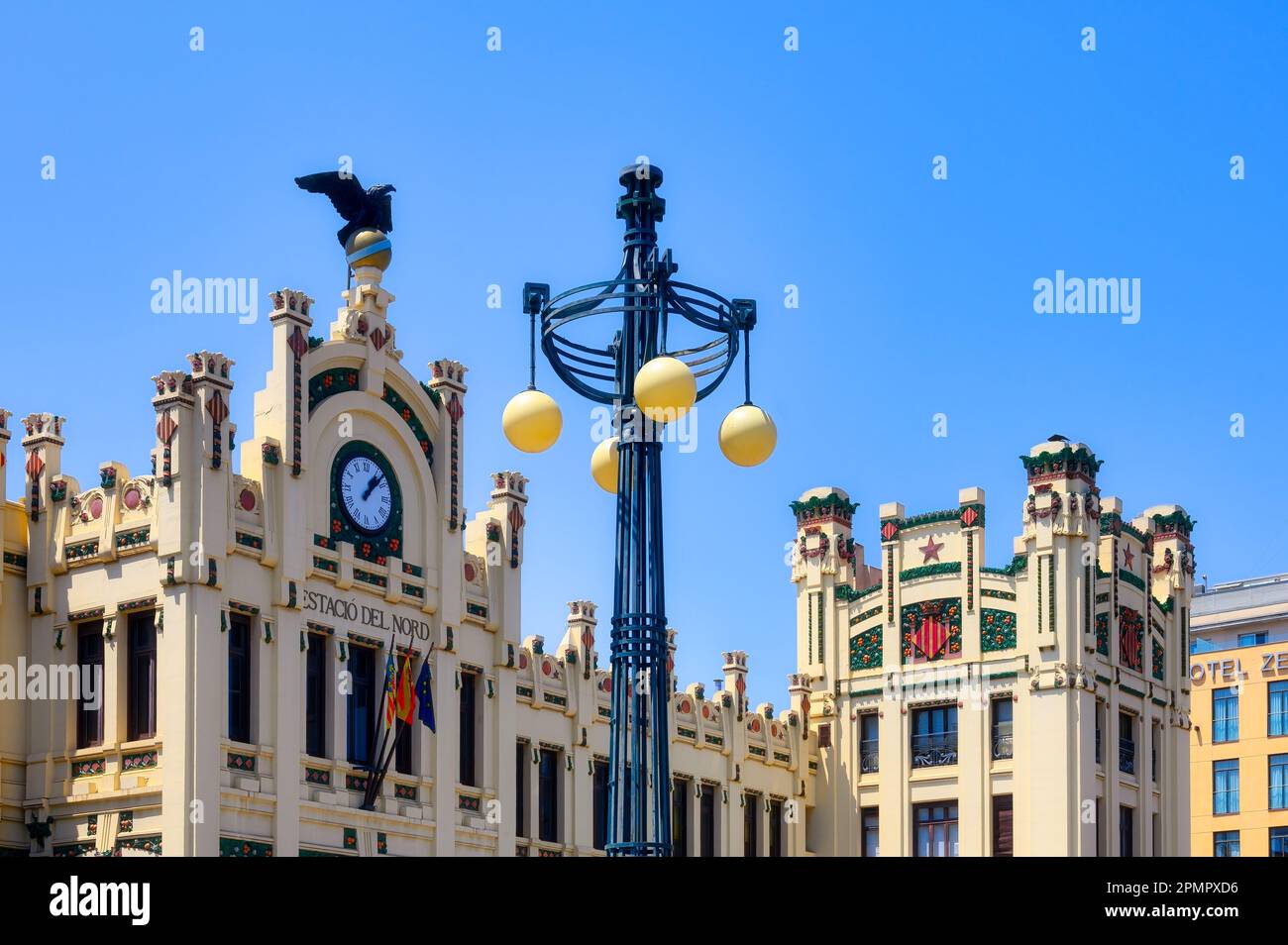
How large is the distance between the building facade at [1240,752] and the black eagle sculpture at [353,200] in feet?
132

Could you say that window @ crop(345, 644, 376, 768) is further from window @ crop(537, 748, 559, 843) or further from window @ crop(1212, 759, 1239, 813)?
window @ crop(1212, 759, 1239, 813)

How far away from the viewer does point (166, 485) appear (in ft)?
112

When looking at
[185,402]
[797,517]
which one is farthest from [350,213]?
[797,517]

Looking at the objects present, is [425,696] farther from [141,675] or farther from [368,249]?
[368,249]

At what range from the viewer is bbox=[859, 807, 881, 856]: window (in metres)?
50.8

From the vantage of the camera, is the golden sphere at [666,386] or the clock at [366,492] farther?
the clock at [366,492]

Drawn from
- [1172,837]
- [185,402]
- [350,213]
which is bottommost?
[1172,837]

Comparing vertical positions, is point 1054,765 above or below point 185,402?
below

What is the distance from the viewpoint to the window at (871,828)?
5081cm

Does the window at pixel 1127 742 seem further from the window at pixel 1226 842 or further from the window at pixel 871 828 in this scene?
the window at pixel 1226 842

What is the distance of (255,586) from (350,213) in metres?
7.52

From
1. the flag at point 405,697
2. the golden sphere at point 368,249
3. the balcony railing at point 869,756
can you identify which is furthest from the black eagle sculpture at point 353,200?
the balcony railing at point 869,756
